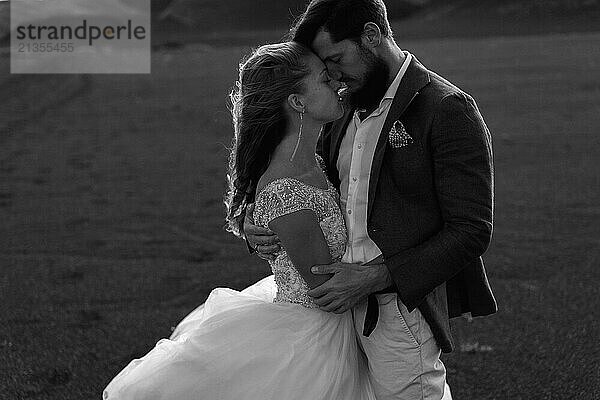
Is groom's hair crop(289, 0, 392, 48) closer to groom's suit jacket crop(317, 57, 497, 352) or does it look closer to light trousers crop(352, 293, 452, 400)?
groom's suit jacket crop(317, 57, 497, 352)

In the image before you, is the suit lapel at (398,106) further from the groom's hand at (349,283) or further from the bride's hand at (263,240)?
the bride's hand at (263,240)

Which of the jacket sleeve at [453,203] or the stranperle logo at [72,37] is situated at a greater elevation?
the jacket sleeve at [453,203]

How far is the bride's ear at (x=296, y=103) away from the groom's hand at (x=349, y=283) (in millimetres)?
520

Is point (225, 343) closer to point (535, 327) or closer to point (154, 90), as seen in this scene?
point (535, 327)

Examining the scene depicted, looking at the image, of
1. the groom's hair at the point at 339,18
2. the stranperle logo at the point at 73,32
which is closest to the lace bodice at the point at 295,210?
the groom's hair at the point at 339,18

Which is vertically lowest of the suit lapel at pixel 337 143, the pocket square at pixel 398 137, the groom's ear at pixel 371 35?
the suit lapel at pixel 337 143

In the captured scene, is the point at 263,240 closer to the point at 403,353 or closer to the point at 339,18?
the point at 403,353

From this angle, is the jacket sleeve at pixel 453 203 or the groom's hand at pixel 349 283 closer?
the jacket sleeve at pixel 453 203

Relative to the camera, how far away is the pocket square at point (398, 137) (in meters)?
2.92

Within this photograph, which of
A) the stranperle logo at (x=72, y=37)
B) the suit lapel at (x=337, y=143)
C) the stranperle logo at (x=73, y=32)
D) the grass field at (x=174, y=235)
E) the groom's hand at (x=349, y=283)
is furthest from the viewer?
the stranperle logo at (x=73, y=32)

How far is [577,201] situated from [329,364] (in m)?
6.30

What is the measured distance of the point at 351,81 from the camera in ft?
10.1

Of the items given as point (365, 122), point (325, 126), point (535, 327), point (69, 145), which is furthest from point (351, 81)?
point (69, 145)

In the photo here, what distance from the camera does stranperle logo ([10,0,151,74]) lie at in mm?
18188
